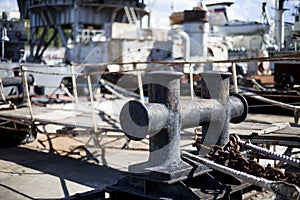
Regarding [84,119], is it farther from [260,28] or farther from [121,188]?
[260,28]

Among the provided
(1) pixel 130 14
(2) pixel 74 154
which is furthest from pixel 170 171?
(1) pixel 130 14

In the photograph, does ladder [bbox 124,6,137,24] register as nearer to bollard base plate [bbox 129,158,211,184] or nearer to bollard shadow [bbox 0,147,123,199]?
bollard shadow [bbox 0,147,123,199]

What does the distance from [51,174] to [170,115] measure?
358 centimetres

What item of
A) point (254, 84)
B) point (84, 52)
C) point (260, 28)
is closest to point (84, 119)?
point (254, 84)

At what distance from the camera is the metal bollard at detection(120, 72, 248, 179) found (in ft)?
10.2

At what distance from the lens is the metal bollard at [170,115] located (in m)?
3.11

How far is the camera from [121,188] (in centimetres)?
329

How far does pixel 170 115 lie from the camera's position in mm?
3221

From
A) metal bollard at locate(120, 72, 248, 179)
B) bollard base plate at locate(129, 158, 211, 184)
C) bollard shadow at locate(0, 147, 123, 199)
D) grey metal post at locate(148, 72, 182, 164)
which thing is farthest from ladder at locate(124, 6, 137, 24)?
bollard base plate at locate(129, 158, 211, 184)

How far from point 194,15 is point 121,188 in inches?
1062

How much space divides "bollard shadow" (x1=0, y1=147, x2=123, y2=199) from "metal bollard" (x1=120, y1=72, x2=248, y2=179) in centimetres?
190

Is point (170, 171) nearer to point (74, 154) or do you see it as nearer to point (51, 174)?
point (51, 174)

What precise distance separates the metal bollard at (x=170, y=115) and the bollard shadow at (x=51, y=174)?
1.90m

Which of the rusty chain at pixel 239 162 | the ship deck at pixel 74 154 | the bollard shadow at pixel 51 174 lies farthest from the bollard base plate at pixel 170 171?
the bollard shadow at pixel 51 174
